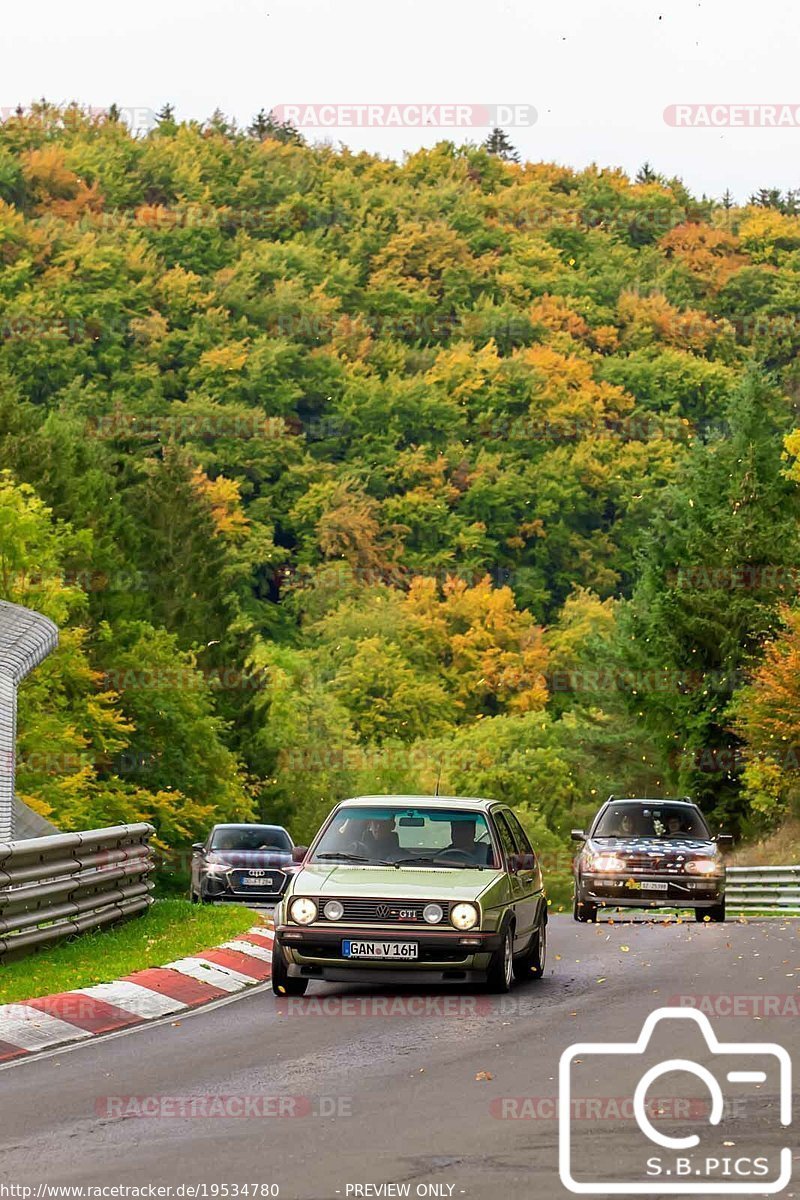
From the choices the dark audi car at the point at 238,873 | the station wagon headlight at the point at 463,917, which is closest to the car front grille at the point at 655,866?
the dark audi car at the point at 238,873

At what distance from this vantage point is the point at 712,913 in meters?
29.6

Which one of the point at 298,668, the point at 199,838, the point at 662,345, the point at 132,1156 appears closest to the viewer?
the point at 132,1156

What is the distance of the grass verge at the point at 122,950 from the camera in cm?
1591

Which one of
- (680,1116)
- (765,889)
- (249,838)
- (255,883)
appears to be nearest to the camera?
(680,1116)

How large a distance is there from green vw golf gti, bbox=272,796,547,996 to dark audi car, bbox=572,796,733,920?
1087 cm

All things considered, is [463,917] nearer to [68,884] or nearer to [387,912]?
[387,912]

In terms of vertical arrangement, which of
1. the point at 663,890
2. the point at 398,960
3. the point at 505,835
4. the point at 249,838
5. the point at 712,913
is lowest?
the point at 712,913

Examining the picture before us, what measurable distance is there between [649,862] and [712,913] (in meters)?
1.84

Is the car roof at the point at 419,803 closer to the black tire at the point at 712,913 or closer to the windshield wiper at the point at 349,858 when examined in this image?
the windshield wiper at the point at 349,858

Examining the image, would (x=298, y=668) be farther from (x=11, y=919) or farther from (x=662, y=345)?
(x=11, y=919)

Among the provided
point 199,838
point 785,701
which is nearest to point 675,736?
point 785,701

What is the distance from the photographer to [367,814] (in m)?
17.4

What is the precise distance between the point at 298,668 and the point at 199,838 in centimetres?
4342

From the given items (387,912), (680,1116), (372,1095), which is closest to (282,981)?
(387,912)
